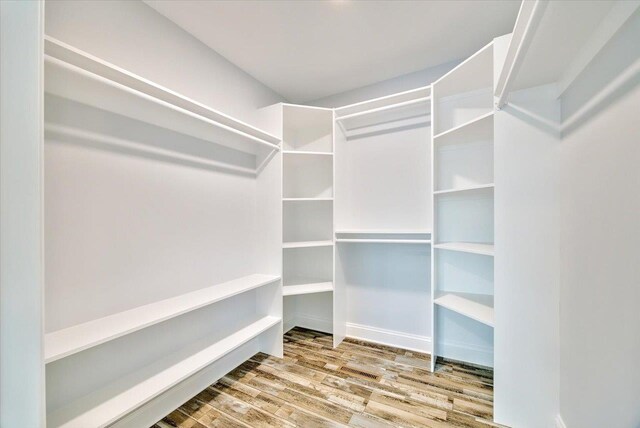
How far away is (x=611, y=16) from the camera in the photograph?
999mm

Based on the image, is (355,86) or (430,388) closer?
(430,388)

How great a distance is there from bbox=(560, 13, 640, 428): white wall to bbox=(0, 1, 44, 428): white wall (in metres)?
2.13

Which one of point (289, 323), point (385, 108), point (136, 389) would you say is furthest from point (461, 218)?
point (136, 389)

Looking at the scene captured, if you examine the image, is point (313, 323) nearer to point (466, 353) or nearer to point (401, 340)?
point (401, 340)

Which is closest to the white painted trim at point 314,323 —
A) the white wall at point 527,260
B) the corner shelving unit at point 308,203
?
the corner shelving unit at point 308,203

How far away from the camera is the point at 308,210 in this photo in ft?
9.86

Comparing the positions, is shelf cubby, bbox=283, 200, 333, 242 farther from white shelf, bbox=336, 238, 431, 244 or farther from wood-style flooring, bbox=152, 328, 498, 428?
wood-style flooring, bbox=152, 328, 498, 428

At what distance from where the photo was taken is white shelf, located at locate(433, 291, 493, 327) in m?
1.85

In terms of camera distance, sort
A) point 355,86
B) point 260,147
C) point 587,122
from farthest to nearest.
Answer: point 355,86
point 260,147
point 587,122

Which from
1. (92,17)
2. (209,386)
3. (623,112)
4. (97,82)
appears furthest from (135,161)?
(623,112)

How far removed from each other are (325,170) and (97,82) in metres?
2.00

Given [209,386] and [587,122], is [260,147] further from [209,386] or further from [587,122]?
[587,122]

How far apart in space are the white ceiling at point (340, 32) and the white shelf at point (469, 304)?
2073mm

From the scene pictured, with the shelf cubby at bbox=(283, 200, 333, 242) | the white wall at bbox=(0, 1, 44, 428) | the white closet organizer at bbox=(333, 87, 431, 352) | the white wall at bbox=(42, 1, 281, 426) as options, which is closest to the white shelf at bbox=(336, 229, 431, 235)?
the white closet organizer at bbox=(333, 87, 431, 352)
